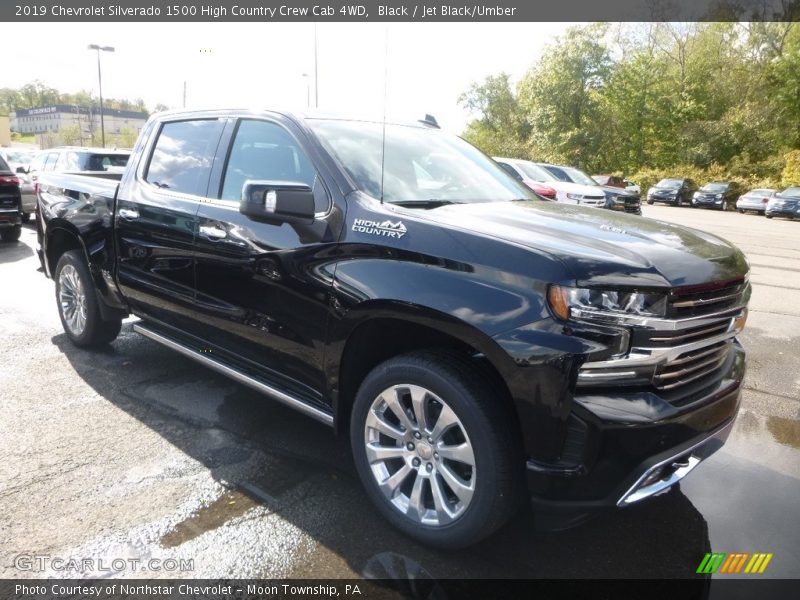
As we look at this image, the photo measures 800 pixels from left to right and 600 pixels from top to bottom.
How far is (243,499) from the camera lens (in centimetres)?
297

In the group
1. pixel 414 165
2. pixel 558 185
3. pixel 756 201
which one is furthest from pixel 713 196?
pixel 414 165

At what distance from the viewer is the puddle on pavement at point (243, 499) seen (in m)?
2.72

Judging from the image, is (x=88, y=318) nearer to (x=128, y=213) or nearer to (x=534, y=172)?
(x=128, y=213)

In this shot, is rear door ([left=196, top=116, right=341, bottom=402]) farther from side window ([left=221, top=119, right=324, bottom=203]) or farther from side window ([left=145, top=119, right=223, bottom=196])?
side window ([left=145, top=119, right=223, bottom=196])

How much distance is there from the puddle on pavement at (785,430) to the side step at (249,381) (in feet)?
9.54

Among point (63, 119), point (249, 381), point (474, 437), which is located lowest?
point (249, 381)

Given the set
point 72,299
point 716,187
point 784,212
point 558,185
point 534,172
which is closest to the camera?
point 72,299

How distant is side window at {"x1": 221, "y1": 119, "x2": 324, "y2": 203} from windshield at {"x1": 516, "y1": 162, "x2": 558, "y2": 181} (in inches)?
485

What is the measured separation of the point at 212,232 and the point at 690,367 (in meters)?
2.56

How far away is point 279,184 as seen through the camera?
9.22 ft

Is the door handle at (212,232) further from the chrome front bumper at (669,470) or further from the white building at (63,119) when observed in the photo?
the white building at (63,119)

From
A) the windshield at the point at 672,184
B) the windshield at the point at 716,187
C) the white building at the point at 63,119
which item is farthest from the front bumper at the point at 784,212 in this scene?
the white building at the point at 63,119

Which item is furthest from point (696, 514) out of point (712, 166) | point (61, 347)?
point (712, 166)

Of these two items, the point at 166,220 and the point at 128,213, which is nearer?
the point at 166,220
